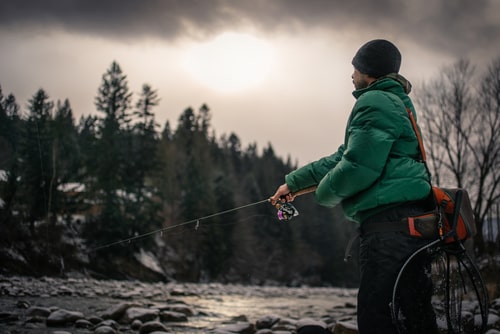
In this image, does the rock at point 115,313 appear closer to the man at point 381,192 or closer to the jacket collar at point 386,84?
the man at point 381,192

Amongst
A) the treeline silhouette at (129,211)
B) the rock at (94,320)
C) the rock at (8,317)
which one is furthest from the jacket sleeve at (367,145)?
the rock at (94,320)

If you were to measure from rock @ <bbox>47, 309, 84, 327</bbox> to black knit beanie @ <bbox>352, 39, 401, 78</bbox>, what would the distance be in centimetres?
539

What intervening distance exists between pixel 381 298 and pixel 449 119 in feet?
77.0

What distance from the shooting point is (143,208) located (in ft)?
94.3

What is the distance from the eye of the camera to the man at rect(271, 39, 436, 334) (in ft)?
7.54

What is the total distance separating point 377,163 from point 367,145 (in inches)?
4.2

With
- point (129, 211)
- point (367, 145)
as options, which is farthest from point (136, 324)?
point (129, 211)

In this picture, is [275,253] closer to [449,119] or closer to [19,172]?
[449,119]

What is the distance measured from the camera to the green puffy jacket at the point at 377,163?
7.54ft

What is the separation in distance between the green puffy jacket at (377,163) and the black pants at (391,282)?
0.10m

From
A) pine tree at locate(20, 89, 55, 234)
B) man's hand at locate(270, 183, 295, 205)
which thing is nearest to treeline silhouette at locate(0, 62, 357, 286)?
pine tree at locate(20, 89, 55, 234)

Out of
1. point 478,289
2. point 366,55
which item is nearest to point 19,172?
point 366,55

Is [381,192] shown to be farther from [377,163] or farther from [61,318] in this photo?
[61,318]

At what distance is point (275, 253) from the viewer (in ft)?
113
